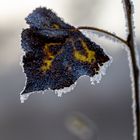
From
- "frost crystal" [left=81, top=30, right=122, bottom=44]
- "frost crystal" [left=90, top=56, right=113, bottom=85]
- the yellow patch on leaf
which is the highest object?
"frost crystal" [left=81, top=30, right=122, bottom=44]

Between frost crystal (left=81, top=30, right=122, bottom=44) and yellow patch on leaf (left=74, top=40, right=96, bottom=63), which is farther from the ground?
frost crystal (left=81, top=30, right=122, bottom=44)

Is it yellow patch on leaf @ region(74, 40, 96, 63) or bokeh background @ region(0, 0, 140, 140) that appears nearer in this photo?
yellow patch on leaf @ region(74, 40, 96, 63)

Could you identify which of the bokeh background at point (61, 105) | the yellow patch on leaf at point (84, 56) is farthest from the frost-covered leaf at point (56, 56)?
the bokeh background at point (61, 105)

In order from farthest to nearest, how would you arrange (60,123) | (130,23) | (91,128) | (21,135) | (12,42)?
(60,123), (21,135), (12,42), (91,128), (130,23)

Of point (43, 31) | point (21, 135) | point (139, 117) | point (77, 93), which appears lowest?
point (139, 117)

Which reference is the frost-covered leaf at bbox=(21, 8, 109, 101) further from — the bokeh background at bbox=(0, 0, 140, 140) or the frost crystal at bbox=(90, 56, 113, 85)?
the bokeh background at bbox=(0, 0, 140, 140)

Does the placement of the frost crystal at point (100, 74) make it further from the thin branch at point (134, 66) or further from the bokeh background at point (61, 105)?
the bokeh background at point (61, 105)

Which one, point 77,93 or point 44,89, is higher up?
point 77,93

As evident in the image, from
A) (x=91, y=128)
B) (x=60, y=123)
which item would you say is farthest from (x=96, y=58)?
(x=60, y=123)

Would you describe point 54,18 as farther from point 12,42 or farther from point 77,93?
point 77,93

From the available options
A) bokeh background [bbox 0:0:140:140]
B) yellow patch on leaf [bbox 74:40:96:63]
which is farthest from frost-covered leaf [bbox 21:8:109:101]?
bokeh background [bbox 0:0:140:140]

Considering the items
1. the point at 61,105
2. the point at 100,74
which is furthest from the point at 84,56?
the point at 61,105
